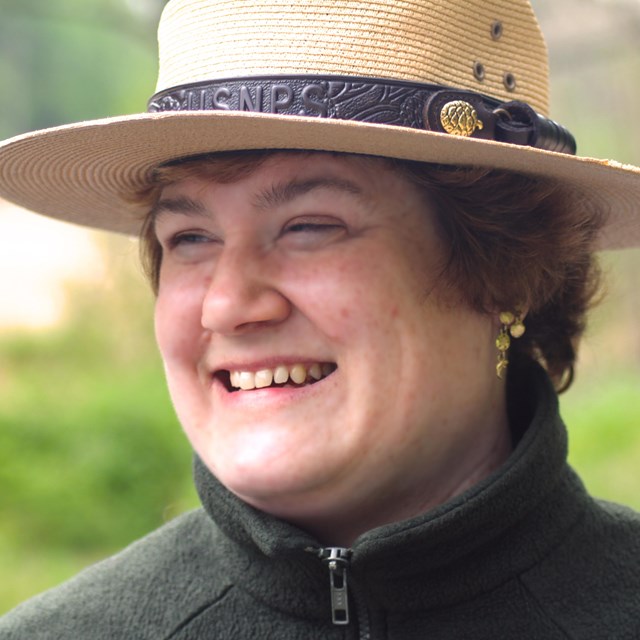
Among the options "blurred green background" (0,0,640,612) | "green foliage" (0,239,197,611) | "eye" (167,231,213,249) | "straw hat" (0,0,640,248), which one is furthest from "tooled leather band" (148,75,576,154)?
"green foliage" (0,239,197,611)

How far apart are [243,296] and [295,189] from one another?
20 cm

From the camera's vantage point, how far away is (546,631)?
185 cm

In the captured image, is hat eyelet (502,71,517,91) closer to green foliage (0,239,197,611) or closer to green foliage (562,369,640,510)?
green foliage (0,239,197,611)

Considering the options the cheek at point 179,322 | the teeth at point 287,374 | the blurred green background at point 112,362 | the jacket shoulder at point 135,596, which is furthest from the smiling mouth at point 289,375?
the blurred green background at point 112,362

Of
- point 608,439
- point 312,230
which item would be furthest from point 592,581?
point 608,439

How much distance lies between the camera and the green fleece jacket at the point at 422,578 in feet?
5.98

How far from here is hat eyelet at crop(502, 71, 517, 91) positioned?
192 cm

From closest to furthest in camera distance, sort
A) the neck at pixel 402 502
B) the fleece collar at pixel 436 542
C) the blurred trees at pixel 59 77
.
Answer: the fleece collar at pixel 436 542 < the neck at pixel 402 502 < the blurred trees at pixel 59 77

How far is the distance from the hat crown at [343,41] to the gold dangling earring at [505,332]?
0.40 meters

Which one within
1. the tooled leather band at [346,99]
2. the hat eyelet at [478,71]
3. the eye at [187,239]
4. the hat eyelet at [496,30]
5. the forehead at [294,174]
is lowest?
the eye at [187,239]

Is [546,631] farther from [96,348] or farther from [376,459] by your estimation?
[96,348]

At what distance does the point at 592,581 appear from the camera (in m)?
1.93

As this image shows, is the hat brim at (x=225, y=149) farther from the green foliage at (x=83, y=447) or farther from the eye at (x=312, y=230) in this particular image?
the green foliage at (x=83, y=447)

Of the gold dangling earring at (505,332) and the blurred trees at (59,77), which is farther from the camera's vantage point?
the blurred trees at (59,77)
